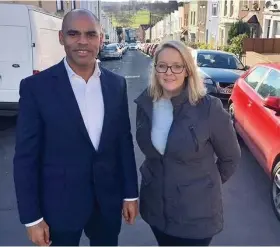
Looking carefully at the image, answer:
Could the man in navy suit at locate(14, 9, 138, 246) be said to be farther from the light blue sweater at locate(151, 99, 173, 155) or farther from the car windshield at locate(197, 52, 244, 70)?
the car windshield at locate(197, 52, 244, 70)

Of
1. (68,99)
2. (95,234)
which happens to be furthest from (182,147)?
(95,234)

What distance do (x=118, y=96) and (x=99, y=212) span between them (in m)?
0.73

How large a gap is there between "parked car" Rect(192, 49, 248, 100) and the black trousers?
5.85 meters

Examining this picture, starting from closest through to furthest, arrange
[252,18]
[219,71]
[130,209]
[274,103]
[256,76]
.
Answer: [130,209], [274,103], [256,76], [219,71], [252,18]

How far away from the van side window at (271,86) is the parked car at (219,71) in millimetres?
2712

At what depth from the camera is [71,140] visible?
6.41 ft

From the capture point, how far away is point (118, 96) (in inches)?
82.1

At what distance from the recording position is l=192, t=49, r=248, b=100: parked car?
29.0ft

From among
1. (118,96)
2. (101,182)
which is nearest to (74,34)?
(118,96)

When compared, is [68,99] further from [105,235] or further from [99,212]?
[105,235]

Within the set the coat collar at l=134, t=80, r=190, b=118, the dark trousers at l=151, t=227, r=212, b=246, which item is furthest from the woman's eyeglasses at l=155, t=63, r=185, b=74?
the dark trousers at l=151, t=227, r=212, b=246

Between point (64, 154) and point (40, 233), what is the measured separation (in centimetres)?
47

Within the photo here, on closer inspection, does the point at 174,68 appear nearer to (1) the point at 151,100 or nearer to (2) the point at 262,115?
(1) the point at 151,100

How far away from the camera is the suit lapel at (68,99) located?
194cm
